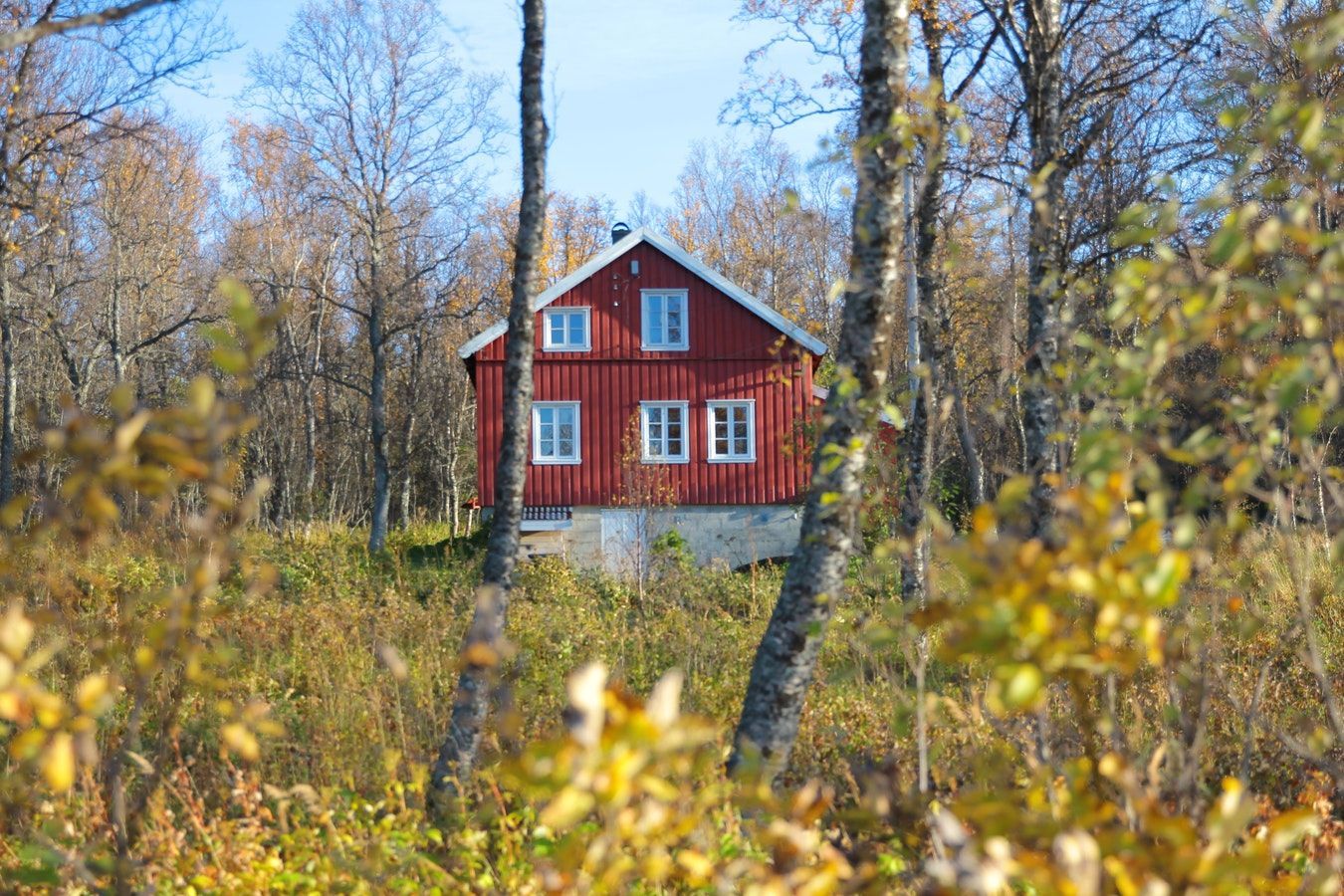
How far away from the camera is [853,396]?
202 inches

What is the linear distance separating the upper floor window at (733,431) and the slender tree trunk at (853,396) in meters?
15.8

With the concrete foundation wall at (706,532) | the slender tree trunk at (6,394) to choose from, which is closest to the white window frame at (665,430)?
the concrete foundation wall at (706,532)

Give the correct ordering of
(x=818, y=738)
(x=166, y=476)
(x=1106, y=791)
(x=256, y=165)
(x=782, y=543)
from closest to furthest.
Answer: (x=166, y=476) < (x=1106, y=791) < (x=818, y=738) < (x=782, y=543) < (x=256, y=165)

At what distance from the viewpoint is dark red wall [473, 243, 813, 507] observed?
21.0m

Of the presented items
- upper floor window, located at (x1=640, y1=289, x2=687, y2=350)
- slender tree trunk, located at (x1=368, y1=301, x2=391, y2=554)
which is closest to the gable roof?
upper floor window, located at (x1=640, y1=289, x2=687, y2=350)

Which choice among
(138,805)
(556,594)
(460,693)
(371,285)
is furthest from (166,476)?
(371,285)

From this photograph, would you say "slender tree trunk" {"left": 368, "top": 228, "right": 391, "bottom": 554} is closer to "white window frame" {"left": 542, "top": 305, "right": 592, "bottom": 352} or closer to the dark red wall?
the dark red wall

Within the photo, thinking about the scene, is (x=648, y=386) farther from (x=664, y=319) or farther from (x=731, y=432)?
(x=731, y=432)

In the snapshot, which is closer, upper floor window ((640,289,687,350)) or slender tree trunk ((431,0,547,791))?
slender tree trunk ((431,0,547,791))

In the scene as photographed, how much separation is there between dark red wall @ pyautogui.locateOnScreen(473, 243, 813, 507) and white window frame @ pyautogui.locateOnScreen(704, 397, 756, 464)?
8 cm

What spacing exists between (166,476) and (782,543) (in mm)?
18826

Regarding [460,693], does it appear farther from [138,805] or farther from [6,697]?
[6,697]

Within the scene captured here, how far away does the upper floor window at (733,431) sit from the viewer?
21.3 m

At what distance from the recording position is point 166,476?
2424 millimetres
